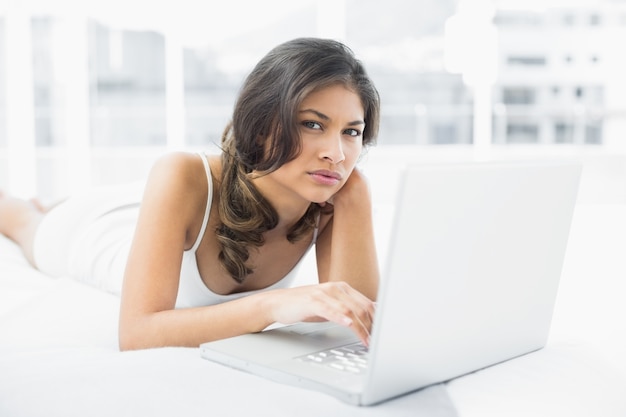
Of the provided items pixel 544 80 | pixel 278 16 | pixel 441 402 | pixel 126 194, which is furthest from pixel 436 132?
pixel 441 402

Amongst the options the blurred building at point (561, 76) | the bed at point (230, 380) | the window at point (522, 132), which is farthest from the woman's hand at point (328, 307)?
the window at point (522, 132)

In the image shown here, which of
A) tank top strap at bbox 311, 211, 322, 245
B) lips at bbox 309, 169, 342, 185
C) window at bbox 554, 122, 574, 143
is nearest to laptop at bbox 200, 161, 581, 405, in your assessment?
lips at bbox 309, 169, 342, 185

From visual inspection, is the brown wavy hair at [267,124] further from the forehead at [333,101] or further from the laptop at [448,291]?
the laptop at [448,291]

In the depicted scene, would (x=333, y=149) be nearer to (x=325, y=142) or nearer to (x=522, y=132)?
(x=325, y=142)

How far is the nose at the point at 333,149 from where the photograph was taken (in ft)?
4.82

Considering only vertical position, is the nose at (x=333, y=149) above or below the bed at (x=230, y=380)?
above

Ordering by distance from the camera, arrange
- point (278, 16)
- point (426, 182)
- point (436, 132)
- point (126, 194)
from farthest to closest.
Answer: point (436, 132) → point (278, 16) → point (126, 194) → point (426, 182)

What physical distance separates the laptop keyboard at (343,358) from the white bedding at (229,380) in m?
0.08

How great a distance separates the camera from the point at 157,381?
3.44 ft

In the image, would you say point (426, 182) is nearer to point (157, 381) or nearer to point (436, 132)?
point (157, 381)

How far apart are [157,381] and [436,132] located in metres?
5.95

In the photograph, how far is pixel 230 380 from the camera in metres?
1.05

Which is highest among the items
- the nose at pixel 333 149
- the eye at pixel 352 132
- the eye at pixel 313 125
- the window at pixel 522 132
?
the eye at pixel 313 125

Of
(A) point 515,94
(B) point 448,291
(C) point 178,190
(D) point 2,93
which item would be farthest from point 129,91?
Answer: (B) point 448,291
